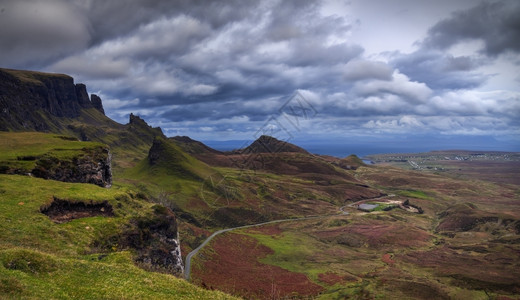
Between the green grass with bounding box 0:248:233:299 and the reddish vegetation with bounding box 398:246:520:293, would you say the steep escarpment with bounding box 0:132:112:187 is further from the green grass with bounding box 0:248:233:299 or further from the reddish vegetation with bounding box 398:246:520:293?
the reddish vegetation with bounding box 398:246:520:293

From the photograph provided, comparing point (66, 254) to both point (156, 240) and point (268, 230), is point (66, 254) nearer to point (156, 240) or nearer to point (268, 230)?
point (156, 240)

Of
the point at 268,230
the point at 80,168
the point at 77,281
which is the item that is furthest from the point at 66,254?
the point at 268,230

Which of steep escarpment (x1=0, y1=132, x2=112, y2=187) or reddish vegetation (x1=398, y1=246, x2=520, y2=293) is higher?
steep escarpment (x1=0, y1=132, x2=112, y2=187)

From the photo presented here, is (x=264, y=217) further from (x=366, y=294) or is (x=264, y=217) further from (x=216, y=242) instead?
(x=366, y=294)

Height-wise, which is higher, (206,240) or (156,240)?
(156,240)

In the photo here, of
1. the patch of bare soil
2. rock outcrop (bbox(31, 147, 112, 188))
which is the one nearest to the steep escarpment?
rock outcrop (bbox(31, 147, 112, 188))

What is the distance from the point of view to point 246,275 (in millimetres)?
87062

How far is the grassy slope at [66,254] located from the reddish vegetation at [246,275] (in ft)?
90.8

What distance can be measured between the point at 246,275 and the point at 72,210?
52909mm

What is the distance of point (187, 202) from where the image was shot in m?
149

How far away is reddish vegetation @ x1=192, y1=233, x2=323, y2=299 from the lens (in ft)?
247

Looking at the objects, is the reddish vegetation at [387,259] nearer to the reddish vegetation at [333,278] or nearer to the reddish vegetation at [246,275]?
the reddish vegetation at [333,278]

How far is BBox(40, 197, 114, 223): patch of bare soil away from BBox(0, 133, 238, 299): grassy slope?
0.95 metres

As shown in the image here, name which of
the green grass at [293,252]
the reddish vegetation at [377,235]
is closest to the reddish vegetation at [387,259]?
the reddish vegetation at [377,235]
